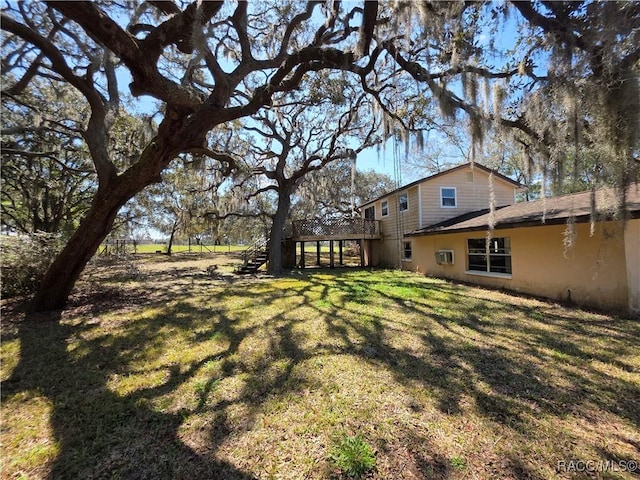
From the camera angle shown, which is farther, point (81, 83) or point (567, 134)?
point (81, 83)

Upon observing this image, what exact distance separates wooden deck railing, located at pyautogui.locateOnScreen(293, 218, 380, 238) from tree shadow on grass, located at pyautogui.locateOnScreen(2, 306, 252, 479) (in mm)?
11750

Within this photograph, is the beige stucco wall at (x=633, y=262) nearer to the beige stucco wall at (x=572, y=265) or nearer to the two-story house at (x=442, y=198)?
the beige stucco wall at (x=572, y=265)

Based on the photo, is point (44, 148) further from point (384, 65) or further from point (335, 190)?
point (335, 190)

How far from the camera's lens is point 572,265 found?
7090 millimetres

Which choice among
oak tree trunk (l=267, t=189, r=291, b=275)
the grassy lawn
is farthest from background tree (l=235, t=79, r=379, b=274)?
the grassy lawn

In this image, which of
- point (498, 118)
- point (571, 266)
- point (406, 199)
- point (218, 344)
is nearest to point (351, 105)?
point (406, 199)

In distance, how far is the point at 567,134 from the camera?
4.74 m

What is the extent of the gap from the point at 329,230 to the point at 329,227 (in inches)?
6.3

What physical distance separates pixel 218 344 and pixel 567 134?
254 inches

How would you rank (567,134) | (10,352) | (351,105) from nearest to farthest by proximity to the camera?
(10,352) → (567,134) → (351,105)

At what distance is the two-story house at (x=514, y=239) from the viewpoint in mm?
6078

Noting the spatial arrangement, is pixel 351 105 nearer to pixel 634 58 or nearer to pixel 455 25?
pixel 455 25

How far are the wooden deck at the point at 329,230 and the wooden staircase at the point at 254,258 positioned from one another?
1.84 metres

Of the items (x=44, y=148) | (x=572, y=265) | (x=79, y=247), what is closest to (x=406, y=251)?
(x=572, y=265)
